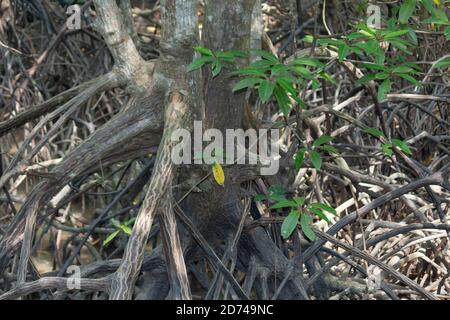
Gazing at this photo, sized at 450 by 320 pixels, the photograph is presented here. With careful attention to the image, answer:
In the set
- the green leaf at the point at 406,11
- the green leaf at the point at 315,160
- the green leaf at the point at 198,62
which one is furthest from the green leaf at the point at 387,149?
the green leaf at the point at 198,62

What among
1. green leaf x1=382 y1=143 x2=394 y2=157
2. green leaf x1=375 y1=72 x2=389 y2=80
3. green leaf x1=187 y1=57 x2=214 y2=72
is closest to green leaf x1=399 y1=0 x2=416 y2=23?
green leaf x1=375 y1=72 x2=389 y2=80

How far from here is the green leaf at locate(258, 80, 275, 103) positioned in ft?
6.45

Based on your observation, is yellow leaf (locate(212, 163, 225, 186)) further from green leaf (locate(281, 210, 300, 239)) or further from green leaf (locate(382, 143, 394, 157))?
green leaf (locate(382, 143, 394, 157))

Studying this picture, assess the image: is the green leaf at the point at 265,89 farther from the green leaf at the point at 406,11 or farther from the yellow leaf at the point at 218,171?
the green leaf at the point at 406,11

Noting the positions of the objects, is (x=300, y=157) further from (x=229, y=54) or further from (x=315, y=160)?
(x=229, y=54)

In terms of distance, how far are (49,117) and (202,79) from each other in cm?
43

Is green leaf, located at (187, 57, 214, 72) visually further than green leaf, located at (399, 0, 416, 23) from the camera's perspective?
No

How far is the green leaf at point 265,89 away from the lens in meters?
1.96

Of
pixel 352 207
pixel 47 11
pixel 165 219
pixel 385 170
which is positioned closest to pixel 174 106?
pixel 165 219

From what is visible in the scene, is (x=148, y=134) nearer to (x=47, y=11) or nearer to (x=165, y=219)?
(x=165, y=219)

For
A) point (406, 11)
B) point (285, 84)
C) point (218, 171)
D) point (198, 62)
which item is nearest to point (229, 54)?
point (198, 62)

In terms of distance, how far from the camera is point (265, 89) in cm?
198

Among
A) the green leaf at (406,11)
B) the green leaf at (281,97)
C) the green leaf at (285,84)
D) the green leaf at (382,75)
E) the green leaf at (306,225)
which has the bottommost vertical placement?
the green leaf at (306,225)
